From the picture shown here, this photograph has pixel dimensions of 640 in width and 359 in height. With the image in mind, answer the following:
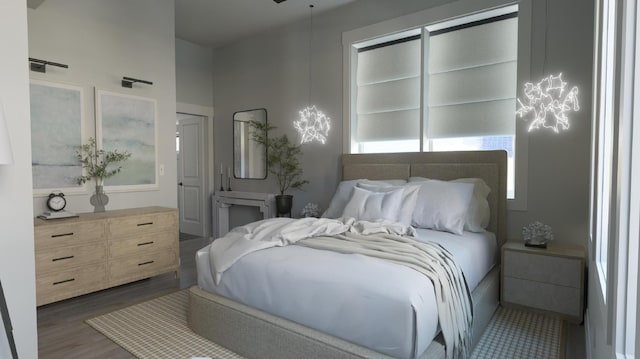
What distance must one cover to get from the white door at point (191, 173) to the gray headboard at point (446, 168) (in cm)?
295

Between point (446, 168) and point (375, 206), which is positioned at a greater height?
point (446, 168)

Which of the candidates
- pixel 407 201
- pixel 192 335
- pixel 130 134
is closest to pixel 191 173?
pixel 130 134

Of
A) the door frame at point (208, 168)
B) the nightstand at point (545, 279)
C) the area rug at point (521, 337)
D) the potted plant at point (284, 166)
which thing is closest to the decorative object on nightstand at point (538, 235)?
the nightstand at point (545, 279)

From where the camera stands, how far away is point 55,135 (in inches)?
134

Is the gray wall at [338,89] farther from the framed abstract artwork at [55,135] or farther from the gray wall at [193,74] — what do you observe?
the framed abstract artwork at [55,135]

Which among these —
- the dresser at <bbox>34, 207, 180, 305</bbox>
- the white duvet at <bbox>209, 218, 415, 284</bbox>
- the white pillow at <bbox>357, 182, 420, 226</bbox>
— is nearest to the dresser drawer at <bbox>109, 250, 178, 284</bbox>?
the dresser at <bbox>34, 207, 180, 305</bbox>

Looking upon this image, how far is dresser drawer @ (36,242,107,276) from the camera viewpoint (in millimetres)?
2930

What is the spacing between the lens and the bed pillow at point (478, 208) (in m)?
3.16

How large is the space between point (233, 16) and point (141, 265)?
3.41 meters

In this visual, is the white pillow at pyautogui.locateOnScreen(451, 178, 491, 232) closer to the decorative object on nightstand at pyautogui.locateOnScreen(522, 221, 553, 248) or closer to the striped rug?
the decorative object on nightstand at pyautogui.locateOnScreen(522, 221, 553, 248)

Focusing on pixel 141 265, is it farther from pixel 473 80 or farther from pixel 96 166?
pixel 473 80

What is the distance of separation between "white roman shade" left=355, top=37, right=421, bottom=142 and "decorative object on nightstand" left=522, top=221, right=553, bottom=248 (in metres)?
1.58

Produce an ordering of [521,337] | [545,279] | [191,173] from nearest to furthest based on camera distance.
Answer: [521,337] → [545,279] → [191,173]

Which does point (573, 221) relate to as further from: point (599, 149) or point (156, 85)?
point (156, 85)
